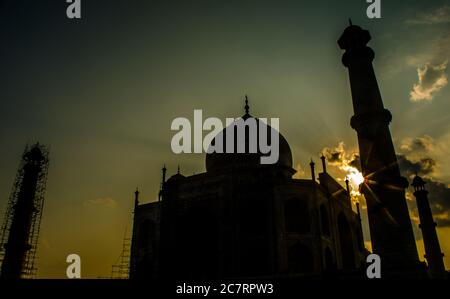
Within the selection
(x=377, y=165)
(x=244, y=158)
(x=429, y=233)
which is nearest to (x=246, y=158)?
(x=244, y=158)

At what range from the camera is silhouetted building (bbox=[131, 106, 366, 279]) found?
2256 cm

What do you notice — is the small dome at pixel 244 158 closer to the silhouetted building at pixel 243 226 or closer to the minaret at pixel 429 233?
the silhouetted building at pixel 243 226

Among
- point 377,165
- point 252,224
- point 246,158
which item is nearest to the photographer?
point 377,165

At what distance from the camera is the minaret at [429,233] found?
23.0 metres

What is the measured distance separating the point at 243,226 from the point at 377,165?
1088 centimetres

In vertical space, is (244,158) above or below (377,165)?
above

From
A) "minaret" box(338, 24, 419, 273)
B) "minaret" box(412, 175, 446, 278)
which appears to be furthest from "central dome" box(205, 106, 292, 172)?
"minaret" box(338, 24, 419, 273)

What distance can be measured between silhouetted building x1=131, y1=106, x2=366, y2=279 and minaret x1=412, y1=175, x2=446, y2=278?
15.9ft

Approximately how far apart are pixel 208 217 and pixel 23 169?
52.6ft

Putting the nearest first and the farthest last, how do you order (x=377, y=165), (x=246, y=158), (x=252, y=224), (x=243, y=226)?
1. (x=377, y=165)
2. (x=252, y=224)
3. (x=243, y=226)
4. (x=246, y=158)

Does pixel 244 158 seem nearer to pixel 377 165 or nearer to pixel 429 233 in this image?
pixel 429 233

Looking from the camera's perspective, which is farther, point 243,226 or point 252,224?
point 243,226

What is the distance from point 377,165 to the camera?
14.9 meters
